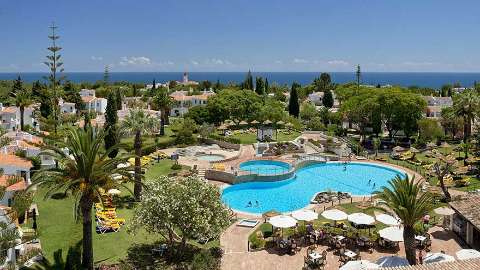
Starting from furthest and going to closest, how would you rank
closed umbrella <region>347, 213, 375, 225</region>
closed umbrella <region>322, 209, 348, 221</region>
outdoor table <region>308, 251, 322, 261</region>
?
closed umbrella <region>322, 209, 348, 221</region>
closed umbrella <region>347, 213, 375, 225</region>
outdoor table <region>308, 251, 322, 261</region>

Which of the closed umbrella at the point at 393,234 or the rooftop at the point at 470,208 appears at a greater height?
the rooftop at the point at 470,208

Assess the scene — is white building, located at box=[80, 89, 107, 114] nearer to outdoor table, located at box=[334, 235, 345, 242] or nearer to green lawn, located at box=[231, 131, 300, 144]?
green lawn, located at box=[231, 131, 300, 144]

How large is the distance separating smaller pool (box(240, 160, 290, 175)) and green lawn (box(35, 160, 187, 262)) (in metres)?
17.7

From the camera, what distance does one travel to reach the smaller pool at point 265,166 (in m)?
46.1

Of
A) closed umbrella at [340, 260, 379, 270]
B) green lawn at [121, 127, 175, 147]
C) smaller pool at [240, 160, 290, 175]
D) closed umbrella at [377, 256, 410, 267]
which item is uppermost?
green lawn at [121, 127, 175, 147]

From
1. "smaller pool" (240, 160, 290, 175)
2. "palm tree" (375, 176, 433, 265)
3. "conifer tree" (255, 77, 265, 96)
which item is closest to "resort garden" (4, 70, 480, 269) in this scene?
"palm tree" (375, 176, 433, 265)

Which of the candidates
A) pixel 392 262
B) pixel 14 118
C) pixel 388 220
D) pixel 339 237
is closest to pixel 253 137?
pixel 14 118

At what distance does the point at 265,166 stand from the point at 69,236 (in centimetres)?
2662

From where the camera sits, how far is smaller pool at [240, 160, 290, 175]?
1816 inches

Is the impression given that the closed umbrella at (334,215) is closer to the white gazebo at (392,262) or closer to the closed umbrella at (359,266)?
the white gazebo at (392,262)

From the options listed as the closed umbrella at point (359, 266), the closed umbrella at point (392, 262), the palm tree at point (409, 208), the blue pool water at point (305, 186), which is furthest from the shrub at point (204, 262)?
the blue pool water at point (305, 186)

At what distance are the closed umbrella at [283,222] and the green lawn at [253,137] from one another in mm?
32811

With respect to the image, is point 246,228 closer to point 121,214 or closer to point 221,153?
point 121,214

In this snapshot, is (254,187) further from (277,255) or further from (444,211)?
(444,211)
